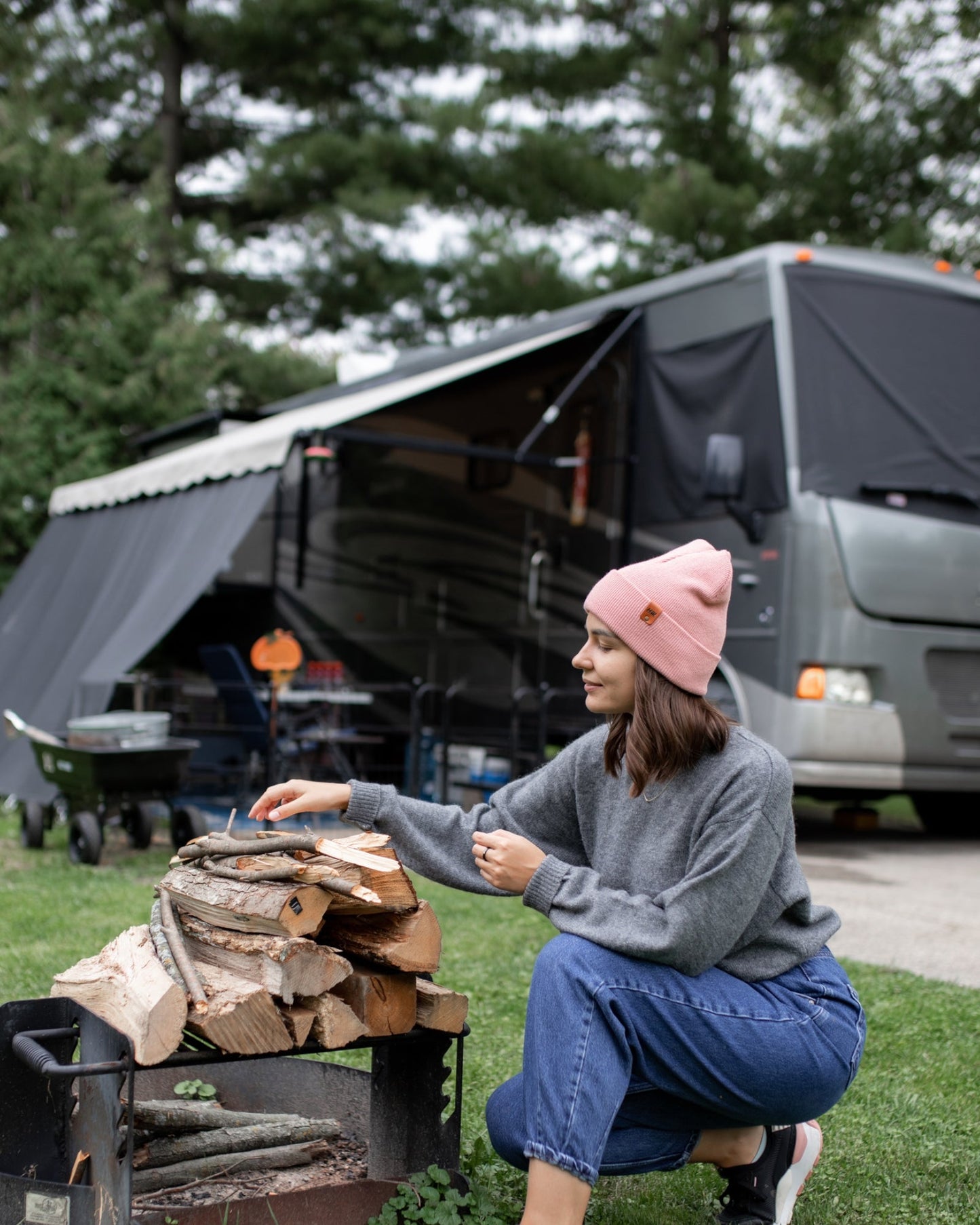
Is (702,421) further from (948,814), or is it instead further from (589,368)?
(948,814)

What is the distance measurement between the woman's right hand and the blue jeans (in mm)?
504

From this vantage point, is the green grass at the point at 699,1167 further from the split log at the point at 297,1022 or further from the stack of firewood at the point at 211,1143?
the split log at the point at 297,1022

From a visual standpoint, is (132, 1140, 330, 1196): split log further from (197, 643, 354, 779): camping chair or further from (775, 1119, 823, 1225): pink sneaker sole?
(197, 643, 354, 779): camping chair

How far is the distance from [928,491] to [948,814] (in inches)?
107

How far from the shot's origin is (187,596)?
7.31 m

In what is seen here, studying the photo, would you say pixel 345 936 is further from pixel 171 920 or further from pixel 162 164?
pixel 162 164

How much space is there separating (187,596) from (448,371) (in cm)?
220

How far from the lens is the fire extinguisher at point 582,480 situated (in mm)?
8297

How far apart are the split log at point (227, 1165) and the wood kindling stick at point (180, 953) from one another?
0.47m

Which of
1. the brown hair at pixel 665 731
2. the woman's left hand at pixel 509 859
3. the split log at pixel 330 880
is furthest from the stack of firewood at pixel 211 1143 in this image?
the brown hair at pixel 665 731

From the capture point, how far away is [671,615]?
7.90 ft

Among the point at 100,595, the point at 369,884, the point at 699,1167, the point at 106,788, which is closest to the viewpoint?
the point at 369,884

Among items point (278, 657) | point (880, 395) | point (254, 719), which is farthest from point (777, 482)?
point (254, 719)

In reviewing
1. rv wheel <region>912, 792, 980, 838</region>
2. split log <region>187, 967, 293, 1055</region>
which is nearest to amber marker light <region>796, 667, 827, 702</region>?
rv wheel <region>912, 792, 980, 838</region>
